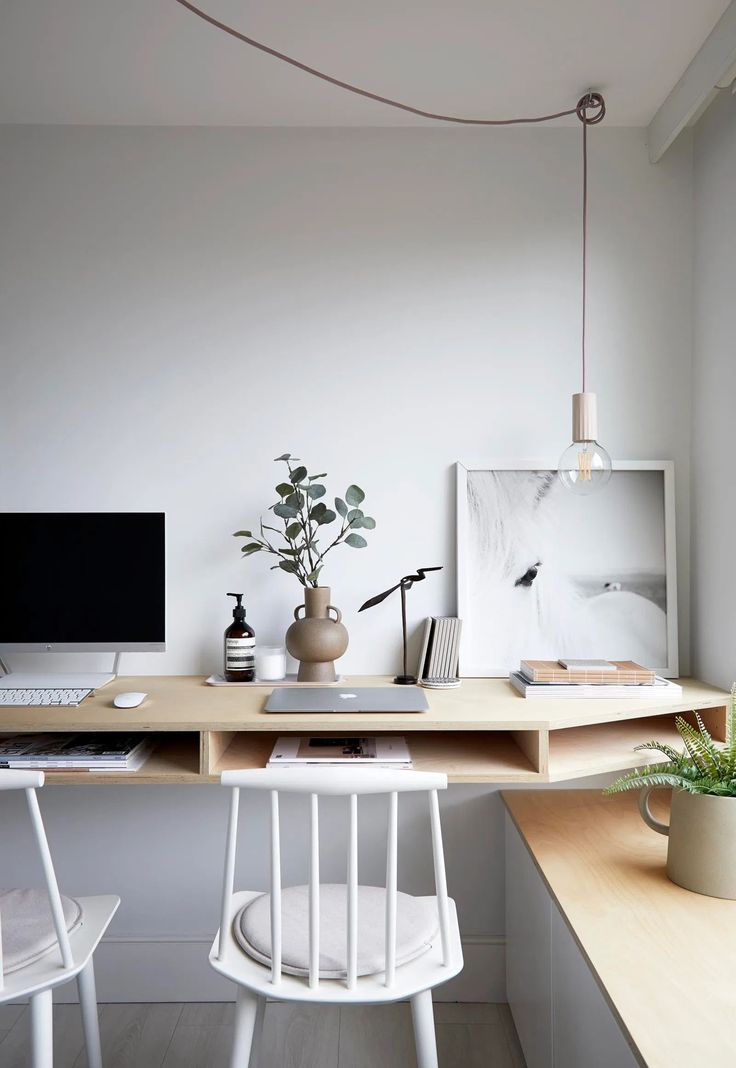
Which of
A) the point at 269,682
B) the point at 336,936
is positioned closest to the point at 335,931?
the point at 336,936

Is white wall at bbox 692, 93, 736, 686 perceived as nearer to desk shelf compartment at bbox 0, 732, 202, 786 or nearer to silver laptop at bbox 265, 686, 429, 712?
silver laptop at bbox 265, 686, 429, 712

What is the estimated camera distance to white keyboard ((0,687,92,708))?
184 centimetres

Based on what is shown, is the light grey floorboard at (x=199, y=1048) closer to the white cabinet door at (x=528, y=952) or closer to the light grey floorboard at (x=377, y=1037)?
the light grey floorboard at (x=377, y=1037)

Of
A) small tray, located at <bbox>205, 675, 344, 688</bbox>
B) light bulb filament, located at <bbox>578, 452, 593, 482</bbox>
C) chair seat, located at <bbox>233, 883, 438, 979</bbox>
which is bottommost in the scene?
chair seat, located at <bbox>233, 883, 438, 979</bbox>

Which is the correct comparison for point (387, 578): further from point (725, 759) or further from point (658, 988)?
point (658, 988)

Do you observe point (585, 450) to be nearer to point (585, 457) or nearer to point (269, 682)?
point (585, 457)

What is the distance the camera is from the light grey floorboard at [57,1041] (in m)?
1.92

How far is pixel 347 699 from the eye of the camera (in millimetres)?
1861

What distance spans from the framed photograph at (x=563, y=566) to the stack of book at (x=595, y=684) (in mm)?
270

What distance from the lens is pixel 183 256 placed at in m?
2.28

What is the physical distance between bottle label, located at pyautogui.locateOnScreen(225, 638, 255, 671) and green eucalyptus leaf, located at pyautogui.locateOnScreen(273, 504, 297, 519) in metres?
0.34

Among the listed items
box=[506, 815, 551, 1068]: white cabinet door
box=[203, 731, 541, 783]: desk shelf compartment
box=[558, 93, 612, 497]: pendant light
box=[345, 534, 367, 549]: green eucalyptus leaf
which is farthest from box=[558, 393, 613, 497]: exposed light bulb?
box=[506, 815, 551, 1068]: white cabinet door

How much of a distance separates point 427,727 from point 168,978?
3.77 feet

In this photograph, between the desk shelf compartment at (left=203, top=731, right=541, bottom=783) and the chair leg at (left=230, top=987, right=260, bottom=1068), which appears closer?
the chair leg at (left=230, top=987, right=260, bottom=1068)
